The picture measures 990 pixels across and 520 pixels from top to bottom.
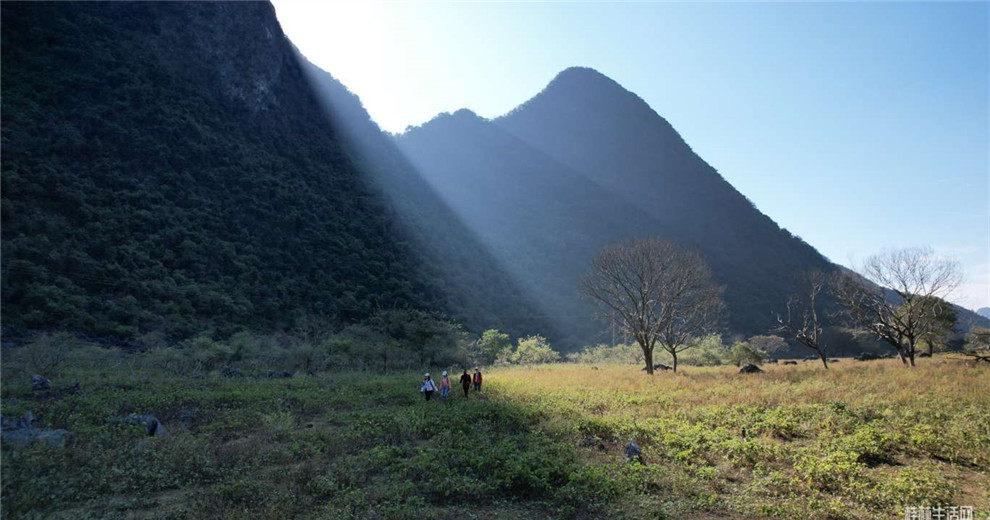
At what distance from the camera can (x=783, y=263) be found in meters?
107

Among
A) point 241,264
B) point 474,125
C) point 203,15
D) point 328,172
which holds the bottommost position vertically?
point 241,264

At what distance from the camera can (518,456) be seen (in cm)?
978

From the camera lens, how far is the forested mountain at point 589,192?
10144 cm

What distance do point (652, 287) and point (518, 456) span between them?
83.9ft

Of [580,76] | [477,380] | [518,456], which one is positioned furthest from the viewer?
[580,76]

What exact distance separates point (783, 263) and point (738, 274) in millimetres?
15818

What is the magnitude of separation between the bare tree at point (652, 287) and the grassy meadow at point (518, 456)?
13.9 m

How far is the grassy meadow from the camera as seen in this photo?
24.7 feet

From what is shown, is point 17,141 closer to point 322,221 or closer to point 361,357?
point 322,221

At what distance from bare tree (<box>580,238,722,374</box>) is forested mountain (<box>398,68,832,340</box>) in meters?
48.1

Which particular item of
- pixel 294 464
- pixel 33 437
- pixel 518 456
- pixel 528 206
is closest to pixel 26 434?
pixel 33 437

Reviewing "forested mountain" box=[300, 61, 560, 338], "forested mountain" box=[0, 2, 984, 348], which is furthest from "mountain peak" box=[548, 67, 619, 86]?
"forested mountain" box=[300, 61, 560, 338]

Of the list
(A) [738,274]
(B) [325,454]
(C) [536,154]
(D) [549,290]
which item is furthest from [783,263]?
(B) [325,454]

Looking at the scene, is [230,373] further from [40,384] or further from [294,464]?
[294,464]
